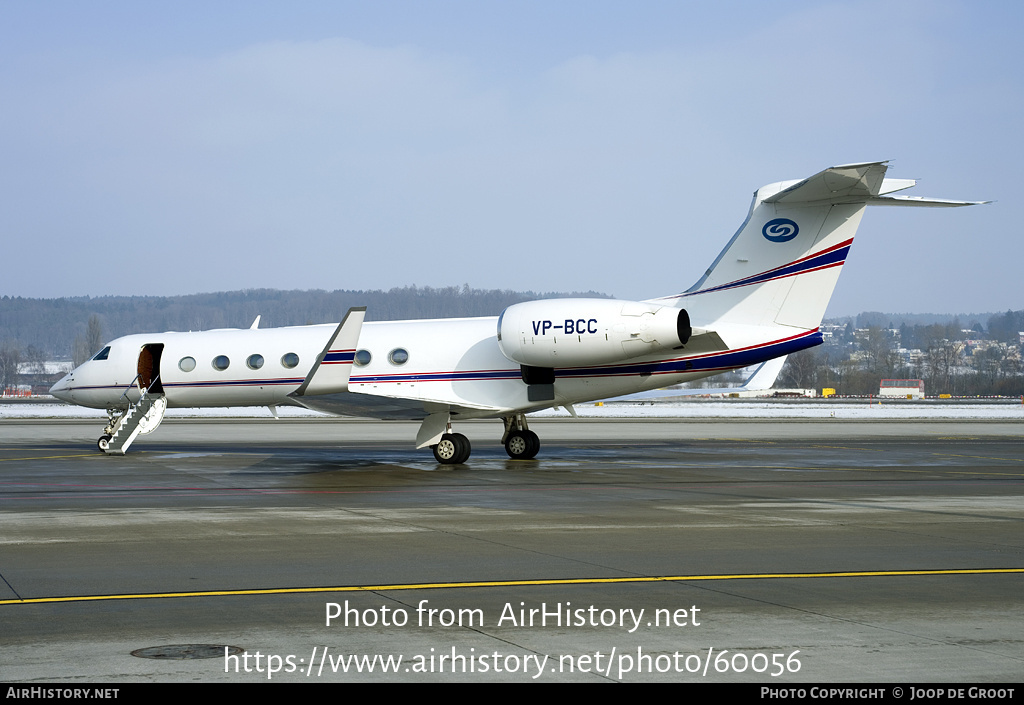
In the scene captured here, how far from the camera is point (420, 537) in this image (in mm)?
10805

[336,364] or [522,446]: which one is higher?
[336,364]

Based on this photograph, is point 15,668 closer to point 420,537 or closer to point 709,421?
point 420,537

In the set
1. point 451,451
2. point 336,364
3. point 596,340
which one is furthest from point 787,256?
point 336,364

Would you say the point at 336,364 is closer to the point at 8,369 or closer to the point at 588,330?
the point at 588,330

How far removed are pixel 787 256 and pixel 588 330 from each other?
4510mm

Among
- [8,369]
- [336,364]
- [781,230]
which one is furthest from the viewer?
[8,369]

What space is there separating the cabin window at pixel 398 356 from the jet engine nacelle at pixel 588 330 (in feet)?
9.77

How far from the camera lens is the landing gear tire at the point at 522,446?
23.2m

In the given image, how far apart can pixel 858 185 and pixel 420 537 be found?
12.5 meters

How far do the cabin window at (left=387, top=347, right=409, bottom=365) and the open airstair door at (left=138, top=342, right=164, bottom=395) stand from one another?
21.9 ft

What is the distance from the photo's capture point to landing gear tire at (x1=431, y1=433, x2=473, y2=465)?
21500 mm

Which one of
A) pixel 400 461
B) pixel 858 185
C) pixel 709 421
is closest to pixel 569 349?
pixel 400 461

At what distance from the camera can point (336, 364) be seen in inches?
762

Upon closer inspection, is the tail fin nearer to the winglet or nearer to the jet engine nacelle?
the jet engine nacelle
